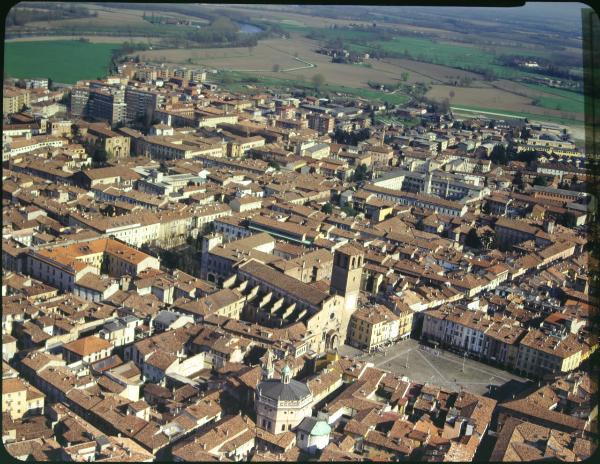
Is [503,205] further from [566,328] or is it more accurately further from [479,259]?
[566,328]

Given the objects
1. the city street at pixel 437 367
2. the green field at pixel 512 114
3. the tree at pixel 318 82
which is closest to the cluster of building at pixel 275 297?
the city street at pixel 437 367

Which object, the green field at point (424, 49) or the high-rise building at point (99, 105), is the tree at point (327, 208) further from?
the high-rise building at point (99, 105)

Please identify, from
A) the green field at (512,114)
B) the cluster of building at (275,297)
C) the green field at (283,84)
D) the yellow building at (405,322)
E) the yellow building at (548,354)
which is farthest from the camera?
the green field at (283,84)

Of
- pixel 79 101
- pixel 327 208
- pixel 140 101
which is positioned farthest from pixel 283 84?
pixel 327 208

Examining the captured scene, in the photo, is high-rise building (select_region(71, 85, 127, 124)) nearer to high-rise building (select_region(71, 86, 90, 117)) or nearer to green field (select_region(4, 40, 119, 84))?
high-rise building (select_region(71, 86, 90, 117))

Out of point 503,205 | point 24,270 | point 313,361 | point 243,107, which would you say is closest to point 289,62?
Result: point 243,107

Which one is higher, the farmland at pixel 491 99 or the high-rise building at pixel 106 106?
the farmland at pixel 491 99

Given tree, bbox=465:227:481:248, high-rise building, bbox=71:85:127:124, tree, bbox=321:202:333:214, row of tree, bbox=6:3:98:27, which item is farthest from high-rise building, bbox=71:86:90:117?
row of tree, bbox=6:3:98:27
